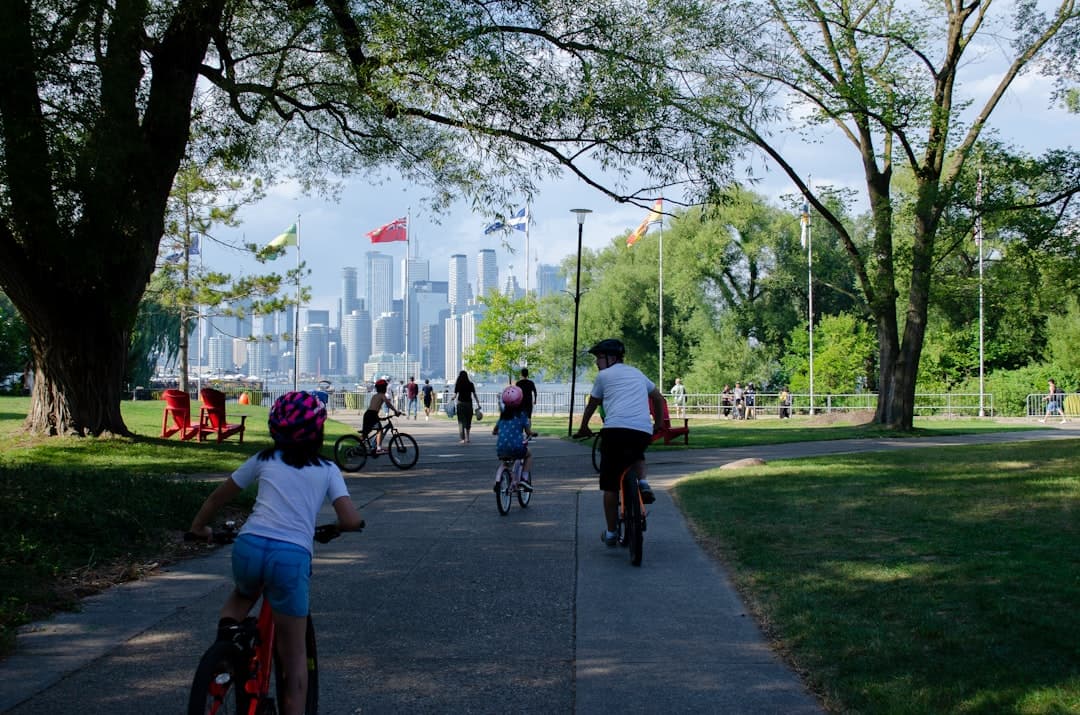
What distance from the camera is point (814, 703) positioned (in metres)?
4.57

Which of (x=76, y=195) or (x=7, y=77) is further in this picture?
(x=76, y=195)

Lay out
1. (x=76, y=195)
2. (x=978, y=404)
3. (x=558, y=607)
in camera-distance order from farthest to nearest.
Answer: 1. (x=978, y=404)
2. (x=76, y=195)
3. (x=558, y=607)

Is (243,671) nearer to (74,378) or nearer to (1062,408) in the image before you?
(74,378)

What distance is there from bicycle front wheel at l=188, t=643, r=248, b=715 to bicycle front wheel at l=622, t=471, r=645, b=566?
471 centimetres

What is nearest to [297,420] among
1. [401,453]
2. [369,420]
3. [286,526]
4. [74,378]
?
[286,526]

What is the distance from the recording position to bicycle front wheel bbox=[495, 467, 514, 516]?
11.0 m

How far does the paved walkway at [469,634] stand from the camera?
4707 mm

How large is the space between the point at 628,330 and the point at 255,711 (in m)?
58.8

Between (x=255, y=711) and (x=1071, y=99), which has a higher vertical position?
(x=1071, y=99)

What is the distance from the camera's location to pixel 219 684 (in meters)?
3.43

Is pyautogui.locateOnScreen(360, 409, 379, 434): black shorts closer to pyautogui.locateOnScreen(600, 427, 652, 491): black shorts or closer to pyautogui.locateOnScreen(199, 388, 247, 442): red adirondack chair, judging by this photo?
pyautogui.locateOnScreen(199, 388, 247, 442): red adirondack chair

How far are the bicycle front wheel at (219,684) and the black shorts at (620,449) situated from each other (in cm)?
497

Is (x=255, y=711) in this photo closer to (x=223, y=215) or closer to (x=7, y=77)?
(x=7, y=77)

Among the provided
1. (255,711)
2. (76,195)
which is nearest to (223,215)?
(76,195)
